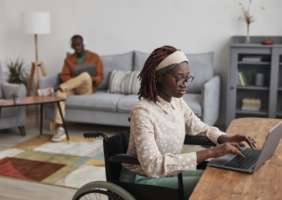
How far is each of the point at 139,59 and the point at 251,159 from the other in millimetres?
3128

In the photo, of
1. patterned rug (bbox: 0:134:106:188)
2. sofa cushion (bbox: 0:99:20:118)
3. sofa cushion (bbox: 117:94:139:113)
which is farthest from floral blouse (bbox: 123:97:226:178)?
sofa cushion (bbox: 0:99:20:118)

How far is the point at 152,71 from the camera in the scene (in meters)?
1.40

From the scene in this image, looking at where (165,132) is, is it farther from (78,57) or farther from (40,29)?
(40,29)

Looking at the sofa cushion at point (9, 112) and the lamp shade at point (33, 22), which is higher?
the lamp shade at point (33, 22)

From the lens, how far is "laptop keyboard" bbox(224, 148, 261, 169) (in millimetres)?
1176

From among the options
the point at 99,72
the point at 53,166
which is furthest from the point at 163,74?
the point at 99,72

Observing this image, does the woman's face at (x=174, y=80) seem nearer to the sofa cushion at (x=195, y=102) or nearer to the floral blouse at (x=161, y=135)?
the floral blouse at (x=161, y=135)

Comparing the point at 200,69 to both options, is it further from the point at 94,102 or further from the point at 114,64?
the point at 94,102

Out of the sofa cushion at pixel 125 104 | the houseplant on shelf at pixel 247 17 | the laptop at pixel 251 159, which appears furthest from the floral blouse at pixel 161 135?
the houseplant on shelf at pixel 247 17

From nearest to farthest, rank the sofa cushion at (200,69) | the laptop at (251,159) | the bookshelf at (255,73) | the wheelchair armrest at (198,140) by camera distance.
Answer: the laptop at (251,159)
the wheelchair armrest at (198,140)
the bookshelf at (255,73)
the sofa cushion at (200,69)

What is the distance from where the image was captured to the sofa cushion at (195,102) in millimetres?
3486

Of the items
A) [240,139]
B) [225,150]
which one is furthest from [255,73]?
[225,150]

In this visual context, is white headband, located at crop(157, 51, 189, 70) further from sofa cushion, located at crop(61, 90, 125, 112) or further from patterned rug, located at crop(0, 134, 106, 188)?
sofa cushion, located at crop(61, 90, 125, 112)

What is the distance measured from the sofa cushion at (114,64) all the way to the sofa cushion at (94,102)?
48 centimetres
